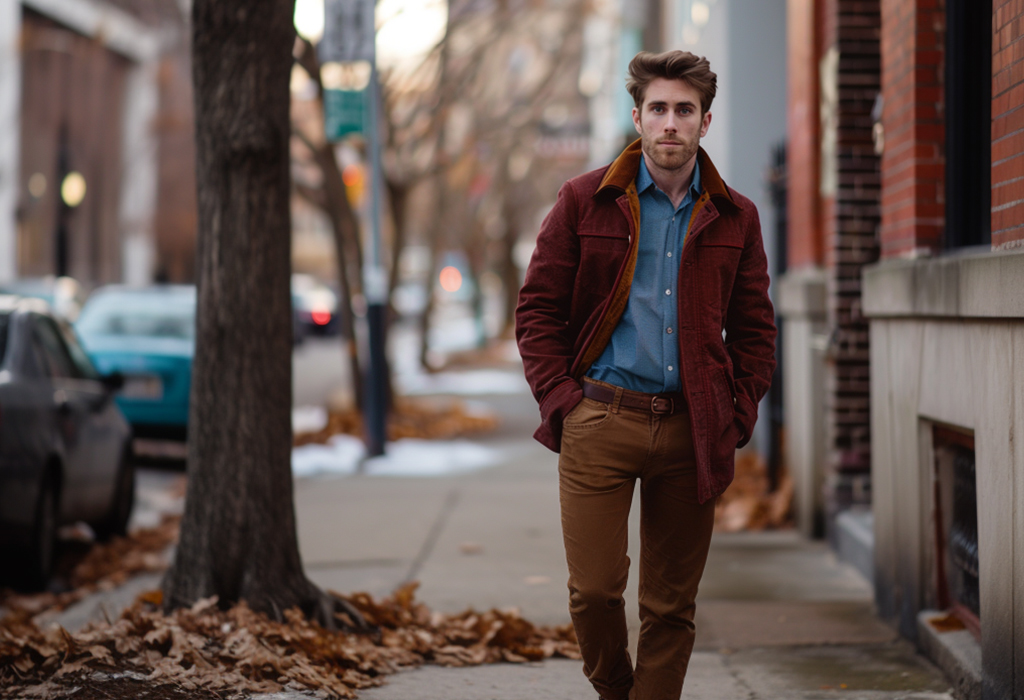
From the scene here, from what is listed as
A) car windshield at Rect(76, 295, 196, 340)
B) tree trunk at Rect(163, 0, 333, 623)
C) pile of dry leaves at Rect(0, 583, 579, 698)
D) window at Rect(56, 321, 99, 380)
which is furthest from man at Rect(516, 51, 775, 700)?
car windshield at Rect(76, 295, 196, 340)

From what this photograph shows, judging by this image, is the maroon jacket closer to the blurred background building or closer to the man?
the man

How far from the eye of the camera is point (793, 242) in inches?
364

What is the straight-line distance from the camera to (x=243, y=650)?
480 cm

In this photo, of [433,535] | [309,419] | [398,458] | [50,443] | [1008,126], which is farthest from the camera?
[309,419]

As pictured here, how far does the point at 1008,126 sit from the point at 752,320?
4.25 feet

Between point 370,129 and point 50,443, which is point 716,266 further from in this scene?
point 370,129

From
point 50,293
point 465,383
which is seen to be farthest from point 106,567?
point 50,293

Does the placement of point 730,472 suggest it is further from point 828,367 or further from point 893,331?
point 828,367

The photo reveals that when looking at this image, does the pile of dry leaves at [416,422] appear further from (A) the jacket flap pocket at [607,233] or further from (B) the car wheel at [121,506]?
(A) the jacket flap pocket at [607,233]

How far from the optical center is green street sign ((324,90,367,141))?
12898mm

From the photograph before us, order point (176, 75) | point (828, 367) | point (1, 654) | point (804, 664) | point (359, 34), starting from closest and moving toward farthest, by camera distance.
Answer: point (1, 654), point (804, 664), point (828, 367), point (359, 34), point (176, 75)

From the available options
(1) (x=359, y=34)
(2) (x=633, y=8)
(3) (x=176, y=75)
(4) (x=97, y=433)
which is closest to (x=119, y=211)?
(3) (x=176, y=75)

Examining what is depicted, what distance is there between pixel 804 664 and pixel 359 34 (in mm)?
8764

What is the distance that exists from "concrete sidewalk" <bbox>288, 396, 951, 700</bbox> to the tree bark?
2.97ft
